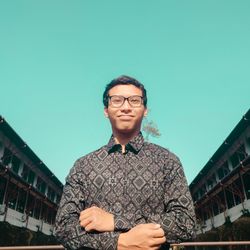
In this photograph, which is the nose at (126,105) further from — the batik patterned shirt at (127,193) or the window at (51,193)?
the window at (51,193)

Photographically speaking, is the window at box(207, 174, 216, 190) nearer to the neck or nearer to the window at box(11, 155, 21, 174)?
the window at box(11, 155, 21, 174)

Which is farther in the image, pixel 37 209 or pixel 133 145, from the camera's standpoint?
pixel 37 209

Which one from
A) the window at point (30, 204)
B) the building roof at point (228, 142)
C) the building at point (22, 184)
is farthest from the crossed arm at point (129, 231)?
the window at point (30, 204)

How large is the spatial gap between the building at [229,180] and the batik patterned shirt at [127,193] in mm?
13983

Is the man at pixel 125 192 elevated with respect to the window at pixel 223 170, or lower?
lower

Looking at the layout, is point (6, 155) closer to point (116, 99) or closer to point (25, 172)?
point (25, 172)

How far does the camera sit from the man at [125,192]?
131cm

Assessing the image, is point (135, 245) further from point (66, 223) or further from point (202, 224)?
point (202, 224)

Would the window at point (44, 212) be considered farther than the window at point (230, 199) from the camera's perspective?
Yes

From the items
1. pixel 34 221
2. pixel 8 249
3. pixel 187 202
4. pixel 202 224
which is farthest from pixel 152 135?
pixel 187 202

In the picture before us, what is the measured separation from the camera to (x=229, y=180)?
17.6m

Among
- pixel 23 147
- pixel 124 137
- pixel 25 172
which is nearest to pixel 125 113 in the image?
pixel 124 137

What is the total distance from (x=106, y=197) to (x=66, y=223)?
24cm

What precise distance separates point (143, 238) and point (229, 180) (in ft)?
58.2
